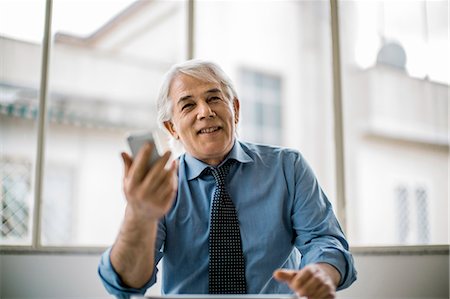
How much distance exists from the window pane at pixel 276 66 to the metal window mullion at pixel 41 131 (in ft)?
22.4

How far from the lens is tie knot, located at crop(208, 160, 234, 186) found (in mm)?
1575

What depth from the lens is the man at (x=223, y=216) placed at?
134 centimetres

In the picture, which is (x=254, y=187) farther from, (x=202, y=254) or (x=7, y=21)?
(x=7, y=21)

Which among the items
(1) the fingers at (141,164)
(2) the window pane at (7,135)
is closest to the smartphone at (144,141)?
(1) the fingers at (141,164)

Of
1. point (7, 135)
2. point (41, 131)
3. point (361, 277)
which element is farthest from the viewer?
point (7, 135)

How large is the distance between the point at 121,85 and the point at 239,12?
2.96 metres

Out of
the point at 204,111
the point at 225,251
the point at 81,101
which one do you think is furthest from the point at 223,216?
the point at 81,101

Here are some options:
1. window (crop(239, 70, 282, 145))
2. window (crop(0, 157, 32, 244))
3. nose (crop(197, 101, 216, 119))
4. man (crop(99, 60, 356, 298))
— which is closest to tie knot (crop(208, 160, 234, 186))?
man (crop(99, 60, 356, 298))

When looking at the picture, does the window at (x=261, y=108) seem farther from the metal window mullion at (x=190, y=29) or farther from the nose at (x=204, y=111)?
the nose at (x=204, y=111)

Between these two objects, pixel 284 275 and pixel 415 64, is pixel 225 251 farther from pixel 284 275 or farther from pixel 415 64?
pixel 415 64

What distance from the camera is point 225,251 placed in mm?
1470

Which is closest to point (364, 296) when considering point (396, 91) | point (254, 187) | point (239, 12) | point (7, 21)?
point (254, 187)

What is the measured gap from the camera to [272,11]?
11.7 m

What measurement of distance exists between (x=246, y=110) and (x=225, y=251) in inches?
393
